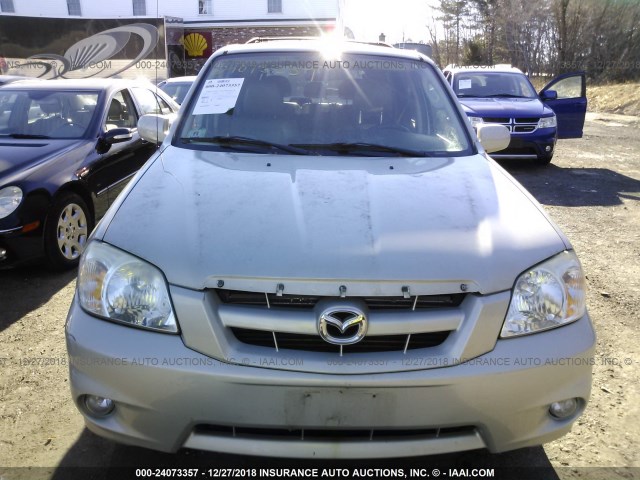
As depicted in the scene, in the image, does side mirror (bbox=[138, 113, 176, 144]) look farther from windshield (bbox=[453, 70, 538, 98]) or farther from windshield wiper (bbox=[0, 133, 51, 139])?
windshield (bbox=[453, 70, 538, 98])

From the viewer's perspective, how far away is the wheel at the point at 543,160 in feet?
30.1

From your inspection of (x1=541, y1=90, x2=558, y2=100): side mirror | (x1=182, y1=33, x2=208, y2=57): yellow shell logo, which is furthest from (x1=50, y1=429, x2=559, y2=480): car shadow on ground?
(x1=182, y1=33, x2=208, y2=57): yellow shell logo

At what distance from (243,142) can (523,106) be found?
7392 millimetres

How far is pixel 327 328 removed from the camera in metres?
1.79

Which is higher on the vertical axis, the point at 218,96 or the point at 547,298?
the point at 218,96

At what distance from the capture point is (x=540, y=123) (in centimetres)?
884

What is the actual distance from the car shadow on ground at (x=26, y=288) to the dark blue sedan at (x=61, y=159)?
14 centimetres

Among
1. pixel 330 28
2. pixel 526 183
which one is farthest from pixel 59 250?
pixel 330 28

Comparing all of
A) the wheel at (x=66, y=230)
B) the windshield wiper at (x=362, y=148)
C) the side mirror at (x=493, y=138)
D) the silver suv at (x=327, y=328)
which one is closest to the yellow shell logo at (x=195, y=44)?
the wheel at (x=66, y=230)

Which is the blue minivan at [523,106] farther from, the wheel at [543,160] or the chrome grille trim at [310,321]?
the chrome grille trim at [310,321]

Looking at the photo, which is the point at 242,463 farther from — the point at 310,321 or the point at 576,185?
the point at 576,185

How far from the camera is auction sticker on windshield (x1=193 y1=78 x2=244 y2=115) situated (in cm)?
309

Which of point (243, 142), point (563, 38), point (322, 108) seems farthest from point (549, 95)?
point (563, 38)

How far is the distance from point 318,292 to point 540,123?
26.6 feet
